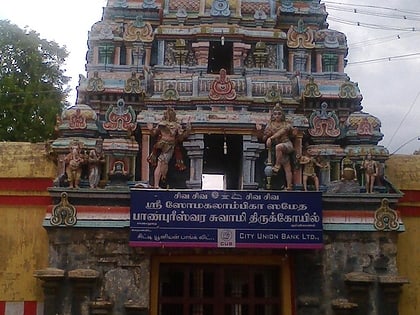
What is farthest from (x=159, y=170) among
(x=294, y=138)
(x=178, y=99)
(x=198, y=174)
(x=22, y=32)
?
(x=22, y=32)

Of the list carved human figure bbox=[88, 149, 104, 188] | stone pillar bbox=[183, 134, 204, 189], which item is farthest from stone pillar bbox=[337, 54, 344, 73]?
carved human figure bbox=[88, 149, 104, 188]

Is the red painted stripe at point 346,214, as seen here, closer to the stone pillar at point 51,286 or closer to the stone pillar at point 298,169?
the stone pillar at point 298,169

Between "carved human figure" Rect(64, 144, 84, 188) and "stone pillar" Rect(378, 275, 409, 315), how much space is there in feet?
23.0

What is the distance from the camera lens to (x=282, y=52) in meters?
17.6

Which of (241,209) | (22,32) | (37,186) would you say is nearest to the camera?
(241,209)

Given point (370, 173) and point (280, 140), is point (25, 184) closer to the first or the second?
point (280, 140)

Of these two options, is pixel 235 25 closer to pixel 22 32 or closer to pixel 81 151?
pixel 81 151

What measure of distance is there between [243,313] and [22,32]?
19.4 meters

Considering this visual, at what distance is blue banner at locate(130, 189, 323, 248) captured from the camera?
14.0 metres

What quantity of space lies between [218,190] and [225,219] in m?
0.66

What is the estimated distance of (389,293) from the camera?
1398cm

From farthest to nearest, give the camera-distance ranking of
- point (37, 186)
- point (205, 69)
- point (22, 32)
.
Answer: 1. point (22, 32)
2. point (205, 69)
3. point (37, 186)

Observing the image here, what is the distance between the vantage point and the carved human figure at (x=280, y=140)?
15016 mm

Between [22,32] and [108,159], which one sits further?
[22,32]
